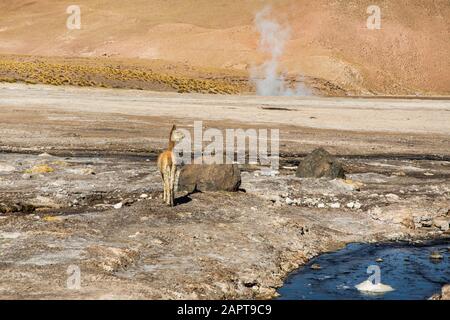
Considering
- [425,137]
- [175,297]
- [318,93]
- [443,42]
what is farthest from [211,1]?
[175,297]

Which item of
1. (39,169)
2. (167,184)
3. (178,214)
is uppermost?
(167,184)

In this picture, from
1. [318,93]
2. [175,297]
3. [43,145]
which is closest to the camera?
[175,297]

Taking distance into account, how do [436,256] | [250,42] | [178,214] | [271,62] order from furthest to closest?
[250,42]
[271,62]
[178,214]
[436,256]

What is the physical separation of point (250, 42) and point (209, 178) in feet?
343

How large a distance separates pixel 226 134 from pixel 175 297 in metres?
21.5

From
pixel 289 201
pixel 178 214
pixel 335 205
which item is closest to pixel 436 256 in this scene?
pixel 335 205

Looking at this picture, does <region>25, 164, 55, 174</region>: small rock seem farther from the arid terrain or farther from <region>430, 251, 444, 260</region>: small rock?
the arid terrain

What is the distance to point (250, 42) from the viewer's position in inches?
4747

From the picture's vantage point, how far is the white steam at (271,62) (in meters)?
81.6

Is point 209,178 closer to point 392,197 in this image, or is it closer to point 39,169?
point 392,197

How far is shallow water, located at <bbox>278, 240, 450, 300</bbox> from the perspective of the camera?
37.1 ft

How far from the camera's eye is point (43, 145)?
2688 centimetres

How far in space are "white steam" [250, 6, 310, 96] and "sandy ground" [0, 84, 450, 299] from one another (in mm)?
49288
